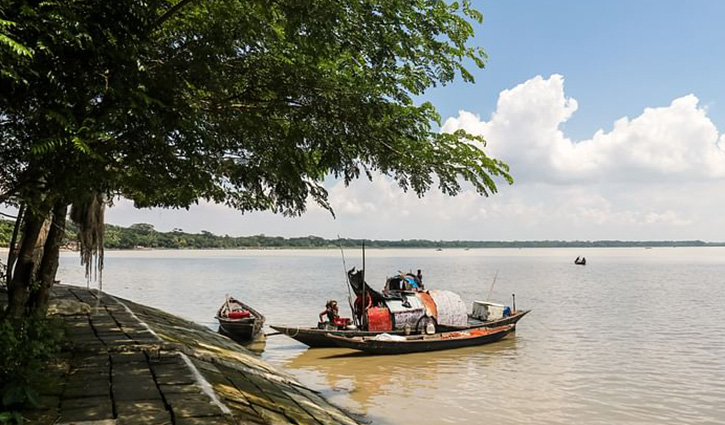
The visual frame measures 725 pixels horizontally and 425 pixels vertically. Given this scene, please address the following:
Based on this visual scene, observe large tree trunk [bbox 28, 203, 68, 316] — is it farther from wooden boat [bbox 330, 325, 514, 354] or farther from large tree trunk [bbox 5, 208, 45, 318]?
wooden boat [bbox 330, 325, 514, 354]

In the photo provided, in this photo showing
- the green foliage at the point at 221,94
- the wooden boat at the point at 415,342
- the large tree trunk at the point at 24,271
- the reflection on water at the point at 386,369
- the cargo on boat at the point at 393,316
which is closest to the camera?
the green foliage at the point at 221,94

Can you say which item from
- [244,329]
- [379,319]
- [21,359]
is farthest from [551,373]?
[21,359]

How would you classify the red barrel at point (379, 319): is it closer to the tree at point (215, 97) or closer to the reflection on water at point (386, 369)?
the reflection on water at point (386, 369)

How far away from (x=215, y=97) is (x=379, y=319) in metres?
14.2

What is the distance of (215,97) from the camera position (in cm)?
746

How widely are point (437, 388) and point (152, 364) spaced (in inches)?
388

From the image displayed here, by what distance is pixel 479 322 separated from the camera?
23906mm

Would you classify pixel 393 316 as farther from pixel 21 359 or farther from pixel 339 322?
pixel 21 359

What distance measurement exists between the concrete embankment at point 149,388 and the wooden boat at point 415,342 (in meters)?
8.70

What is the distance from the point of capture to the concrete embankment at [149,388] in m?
5.48

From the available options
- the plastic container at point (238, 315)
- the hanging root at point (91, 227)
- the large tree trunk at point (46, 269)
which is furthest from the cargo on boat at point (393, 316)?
the large tree trunk at point (46, 269)

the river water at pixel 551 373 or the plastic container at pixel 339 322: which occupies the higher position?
the plastic container at pixel 339 322

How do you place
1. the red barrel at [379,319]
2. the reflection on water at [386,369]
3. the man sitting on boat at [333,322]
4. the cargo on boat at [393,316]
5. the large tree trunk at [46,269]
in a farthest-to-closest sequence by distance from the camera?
the man sitting on boat at [333,322] → the red barrel at [379,319] → the cargo on boat at [393,316] → the reflection on water at [386,369] → the large tree trunk at [46,269]

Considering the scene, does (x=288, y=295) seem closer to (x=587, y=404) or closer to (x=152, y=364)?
(x=587, y=404)
